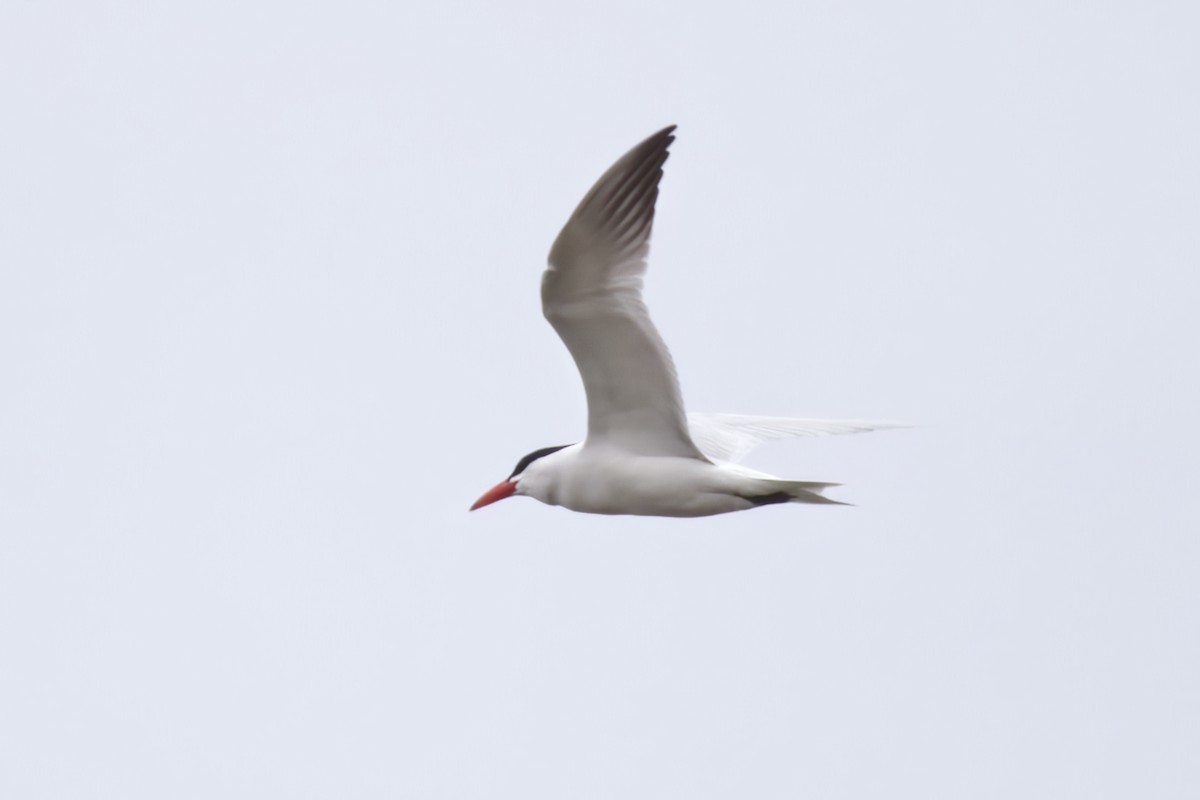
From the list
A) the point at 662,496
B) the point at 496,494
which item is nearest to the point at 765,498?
the point at 662,496

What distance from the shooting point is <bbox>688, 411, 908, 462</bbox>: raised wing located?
11242mm

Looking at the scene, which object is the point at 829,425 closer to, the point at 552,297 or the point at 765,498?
the point at 765,498

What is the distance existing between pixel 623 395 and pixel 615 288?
2.60 feet

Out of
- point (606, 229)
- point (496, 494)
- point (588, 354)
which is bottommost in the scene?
point (496, 494)

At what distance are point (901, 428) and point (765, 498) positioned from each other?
158 centimetres

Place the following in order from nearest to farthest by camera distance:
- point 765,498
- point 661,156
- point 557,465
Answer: point 661,156 < point 765,498 < point 557,465

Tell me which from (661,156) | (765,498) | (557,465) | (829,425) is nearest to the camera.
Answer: (661,156)

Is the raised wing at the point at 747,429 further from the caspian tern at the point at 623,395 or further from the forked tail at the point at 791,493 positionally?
the forked tail at the point at 791,493

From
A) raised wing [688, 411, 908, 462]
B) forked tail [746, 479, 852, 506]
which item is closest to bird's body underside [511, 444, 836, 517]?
forked tail [746, 479, 852, 506]

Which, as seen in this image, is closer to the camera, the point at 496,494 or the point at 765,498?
the point at 765,498

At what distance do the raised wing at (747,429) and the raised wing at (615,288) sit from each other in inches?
58.1

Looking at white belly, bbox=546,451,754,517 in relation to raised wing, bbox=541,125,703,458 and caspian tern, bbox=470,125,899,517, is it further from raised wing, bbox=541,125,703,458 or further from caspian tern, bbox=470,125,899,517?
raised wing, bbox=541,125,703,458

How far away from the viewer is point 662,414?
9836 millimetres

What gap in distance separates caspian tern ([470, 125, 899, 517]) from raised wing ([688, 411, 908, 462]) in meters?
0.11
